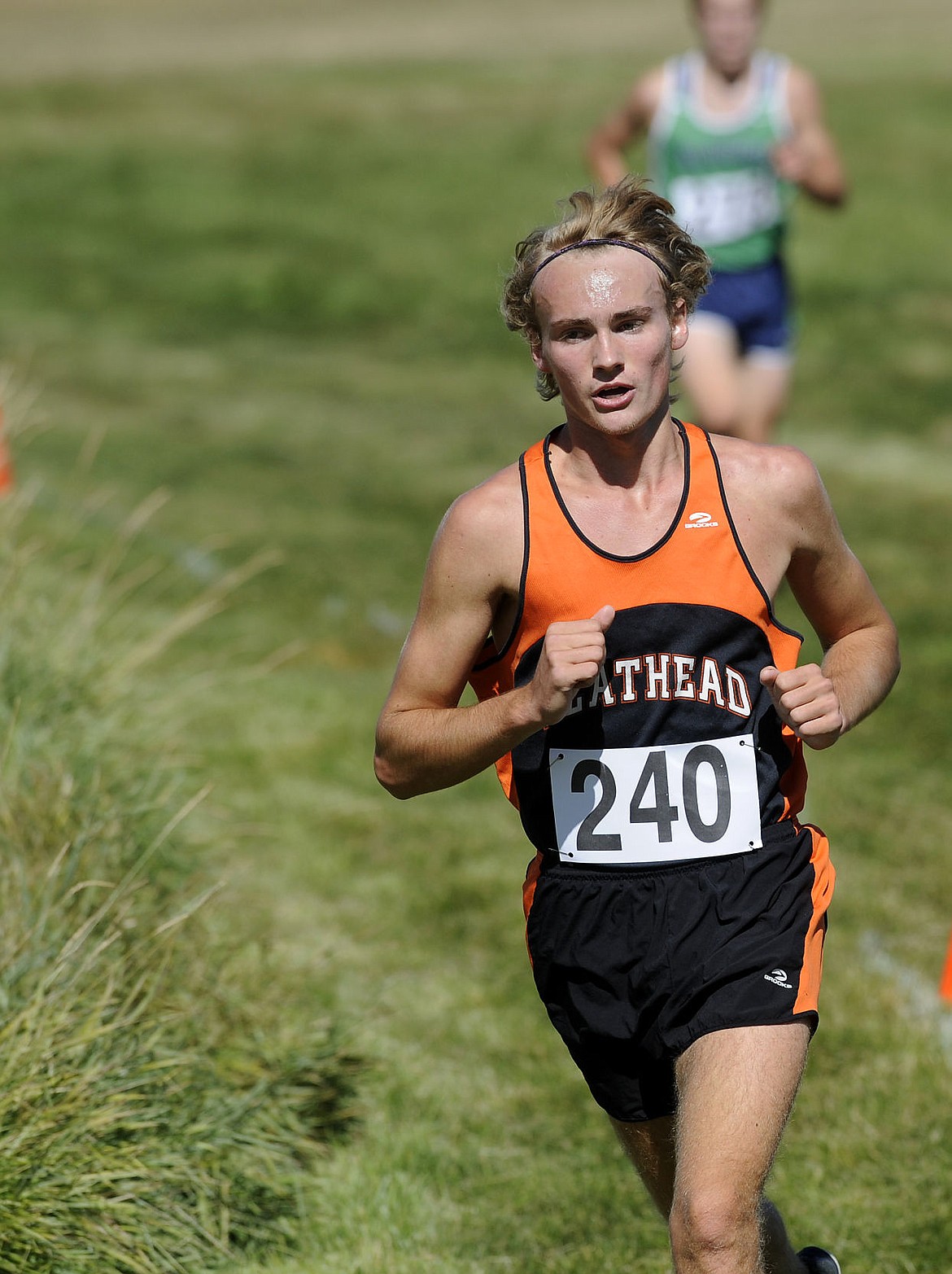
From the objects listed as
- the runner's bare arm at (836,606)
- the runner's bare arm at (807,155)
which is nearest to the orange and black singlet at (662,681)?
the runner's bare arm at (836,606)

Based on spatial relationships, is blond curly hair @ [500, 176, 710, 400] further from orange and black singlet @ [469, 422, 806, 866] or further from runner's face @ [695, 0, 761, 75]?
runner's face @ [695, 0, 761, 75]

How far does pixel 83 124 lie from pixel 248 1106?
69.4 feet

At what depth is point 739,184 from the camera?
24.3 feet

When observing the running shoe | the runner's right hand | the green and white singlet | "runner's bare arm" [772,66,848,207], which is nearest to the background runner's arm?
the runner's right hand

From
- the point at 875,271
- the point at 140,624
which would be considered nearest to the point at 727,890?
the point at 140,624

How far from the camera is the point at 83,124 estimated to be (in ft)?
75.0

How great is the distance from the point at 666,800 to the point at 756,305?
4.79 meters

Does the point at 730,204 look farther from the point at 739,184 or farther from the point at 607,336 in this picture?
the point at 607,336

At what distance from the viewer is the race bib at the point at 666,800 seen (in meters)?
2.90

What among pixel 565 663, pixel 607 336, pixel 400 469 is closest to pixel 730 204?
pixel 400 469

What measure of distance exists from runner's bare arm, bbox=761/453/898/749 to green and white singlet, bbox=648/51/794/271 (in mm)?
4479

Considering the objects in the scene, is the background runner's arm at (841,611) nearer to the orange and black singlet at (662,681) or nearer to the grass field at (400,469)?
the orange and black singlet at (662,681)

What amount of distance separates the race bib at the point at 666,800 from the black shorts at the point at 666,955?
0.04 m

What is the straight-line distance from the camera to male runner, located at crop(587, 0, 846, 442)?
726 centimetres
